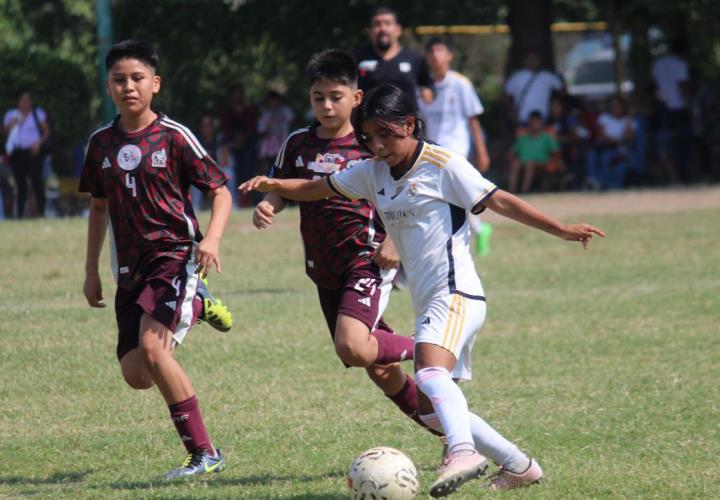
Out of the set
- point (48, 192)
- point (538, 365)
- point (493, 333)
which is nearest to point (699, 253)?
point (493, 333)

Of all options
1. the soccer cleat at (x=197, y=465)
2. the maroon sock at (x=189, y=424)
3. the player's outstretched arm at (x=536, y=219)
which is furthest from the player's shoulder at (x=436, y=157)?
the soccer cleat at (x=197, y=465)

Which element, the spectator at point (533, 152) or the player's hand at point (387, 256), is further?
the spectator at point (533, 152)

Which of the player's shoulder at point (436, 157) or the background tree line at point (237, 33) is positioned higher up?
the background tree line at point (237, 33)

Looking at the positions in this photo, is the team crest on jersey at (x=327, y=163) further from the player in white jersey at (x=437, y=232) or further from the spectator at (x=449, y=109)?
the spectator at (x=449, y=109)

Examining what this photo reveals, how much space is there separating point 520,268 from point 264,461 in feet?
21.6

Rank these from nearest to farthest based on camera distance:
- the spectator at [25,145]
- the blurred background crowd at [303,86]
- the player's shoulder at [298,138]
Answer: the player's shoulder at [298,138]
the spectator at [25,145]
the blurred background crowd at [303,86]

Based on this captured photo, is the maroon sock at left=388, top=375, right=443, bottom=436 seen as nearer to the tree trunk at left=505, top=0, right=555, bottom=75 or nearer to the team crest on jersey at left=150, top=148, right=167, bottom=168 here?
the team crest on jersey at left=150, top=148, right=167, bottom=168

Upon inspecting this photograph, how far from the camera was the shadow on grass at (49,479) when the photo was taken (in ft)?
17.3

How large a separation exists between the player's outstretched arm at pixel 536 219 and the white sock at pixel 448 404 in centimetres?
66

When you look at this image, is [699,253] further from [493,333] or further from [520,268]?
[493,333]

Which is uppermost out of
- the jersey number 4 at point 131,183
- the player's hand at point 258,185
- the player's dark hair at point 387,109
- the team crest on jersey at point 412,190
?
the player's dark hair at point 387,109

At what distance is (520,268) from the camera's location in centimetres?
1180

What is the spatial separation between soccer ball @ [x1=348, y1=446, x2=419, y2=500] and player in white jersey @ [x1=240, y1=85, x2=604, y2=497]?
229mm

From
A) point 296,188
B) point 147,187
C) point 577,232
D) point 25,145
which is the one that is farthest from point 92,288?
point 25,145
